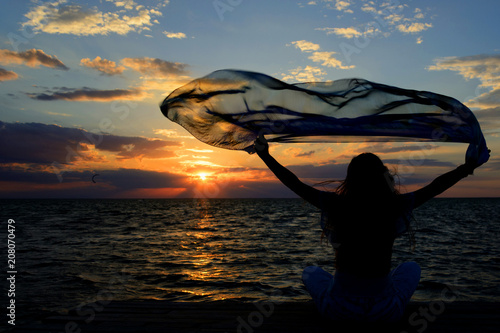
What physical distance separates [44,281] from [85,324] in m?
8.40

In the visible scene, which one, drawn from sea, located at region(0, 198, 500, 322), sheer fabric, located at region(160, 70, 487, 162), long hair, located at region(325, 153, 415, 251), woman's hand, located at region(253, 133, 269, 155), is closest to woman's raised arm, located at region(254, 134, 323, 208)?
long hair, located at region(325, 153, 415, 251)

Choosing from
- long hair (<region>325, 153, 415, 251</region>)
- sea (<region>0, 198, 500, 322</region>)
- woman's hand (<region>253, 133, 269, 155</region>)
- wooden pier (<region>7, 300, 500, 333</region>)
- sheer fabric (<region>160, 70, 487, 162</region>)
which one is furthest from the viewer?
sea (<region>0, 198, 500, 322</region>)

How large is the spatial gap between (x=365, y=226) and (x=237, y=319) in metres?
2.10

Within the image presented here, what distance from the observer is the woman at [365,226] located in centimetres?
338

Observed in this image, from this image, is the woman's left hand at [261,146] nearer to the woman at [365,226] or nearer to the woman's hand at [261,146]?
the woman's hand at [261,146]

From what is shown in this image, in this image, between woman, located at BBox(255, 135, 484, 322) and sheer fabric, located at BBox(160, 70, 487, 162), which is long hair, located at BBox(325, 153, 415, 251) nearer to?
woman, located at BBox(255, 135, 484, 322)

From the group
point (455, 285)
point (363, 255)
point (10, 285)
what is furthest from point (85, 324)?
point (455, 285)

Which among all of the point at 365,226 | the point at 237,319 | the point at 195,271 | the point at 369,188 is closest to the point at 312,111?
the point at 369,188

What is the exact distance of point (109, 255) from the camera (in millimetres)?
16219

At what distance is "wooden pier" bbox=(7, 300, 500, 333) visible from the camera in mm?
4168

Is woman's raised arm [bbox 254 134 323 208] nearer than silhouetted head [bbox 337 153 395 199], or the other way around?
silhouetted head [bbox 337 153 395 199]

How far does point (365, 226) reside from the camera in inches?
132

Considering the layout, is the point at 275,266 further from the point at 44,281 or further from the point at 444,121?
the point at 444,121

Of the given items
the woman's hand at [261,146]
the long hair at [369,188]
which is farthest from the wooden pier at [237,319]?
the woman's hand at [261,146]
